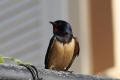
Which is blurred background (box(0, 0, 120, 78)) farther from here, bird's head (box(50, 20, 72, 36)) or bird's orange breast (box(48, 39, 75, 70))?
bird's orange breast (box(48, 39, 75, 70))

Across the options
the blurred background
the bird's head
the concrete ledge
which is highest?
the concrete ledge

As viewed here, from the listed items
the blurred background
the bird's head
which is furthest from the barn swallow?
the blurred background

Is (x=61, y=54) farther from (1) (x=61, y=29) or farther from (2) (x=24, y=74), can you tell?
(2) (x=24, y=74)

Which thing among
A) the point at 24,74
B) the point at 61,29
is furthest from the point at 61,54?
the point at 24,74

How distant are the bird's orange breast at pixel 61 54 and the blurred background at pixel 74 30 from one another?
1.92 meters

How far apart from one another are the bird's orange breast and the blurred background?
1.92 meters

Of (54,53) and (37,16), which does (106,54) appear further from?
(54,53)

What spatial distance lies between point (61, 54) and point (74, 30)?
88.6 inches

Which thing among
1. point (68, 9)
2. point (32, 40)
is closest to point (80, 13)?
point (68, 9)

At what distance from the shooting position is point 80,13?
6625 millimetres

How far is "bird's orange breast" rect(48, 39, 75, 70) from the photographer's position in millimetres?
4246

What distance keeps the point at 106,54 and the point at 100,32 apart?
0.26 metres

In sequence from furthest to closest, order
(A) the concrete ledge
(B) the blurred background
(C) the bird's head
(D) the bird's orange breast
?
1. (B) the blurred background
2. (C) the bird's head
3. (D) the bird's orange breast
4. (A) the concrete ledge

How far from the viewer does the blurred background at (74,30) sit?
21.0ft
